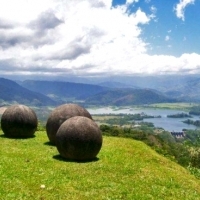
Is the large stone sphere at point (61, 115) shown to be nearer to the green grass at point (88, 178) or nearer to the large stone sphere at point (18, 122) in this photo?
the green grass at point (88, 178)

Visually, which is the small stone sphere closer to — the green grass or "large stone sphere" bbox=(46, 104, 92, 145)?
the green grass

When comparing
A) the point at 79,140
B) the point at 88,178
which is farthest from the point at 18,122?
the point at 88,178

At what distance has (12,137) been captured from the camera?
35.6 m

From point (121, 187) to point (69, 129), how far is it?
309 inches

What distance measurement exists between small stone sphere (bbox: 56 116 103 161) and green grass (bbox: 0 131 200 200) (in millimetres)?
853

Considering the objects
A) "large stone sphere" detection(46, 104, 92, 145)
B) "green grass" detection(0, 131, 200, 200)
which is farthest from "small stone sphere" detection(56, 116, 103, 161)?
"large stone sphere" detection(46, 104, 92, 145)

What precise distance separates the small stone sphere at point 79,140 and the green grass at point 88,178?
0.85 meters

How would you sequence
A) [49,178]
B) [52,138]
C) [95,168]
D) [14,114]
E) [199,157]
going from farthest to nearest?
[199,157] < [14,114] < [52,138] < [95,168] < [49,178]

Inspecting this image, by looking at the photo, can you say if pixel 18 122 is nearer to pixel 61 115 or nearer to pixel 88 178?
pixel 61 115

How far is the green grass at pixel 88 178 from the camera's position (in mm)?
17375

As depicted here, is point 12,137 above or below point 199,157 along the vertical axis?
above

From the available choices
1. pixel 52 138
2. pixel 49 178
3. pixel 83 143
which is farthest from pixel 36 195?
pixel 52 138

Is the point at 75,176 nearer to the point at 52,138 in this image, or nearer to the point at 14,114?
the point at 52,138

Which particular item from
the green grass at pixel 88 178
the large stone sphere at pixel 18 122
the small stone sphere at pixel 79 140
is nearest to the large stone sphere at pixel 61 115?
the green grass at pixel 88 178
